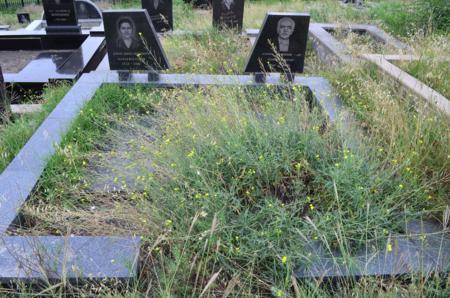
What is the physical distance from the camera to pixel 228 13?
822cm

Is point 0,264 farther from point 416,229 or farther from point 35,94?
point 35,94

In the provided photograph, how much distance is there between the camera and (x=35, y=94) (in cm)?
618

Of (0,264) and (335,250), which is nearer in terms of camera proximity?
(0,264)

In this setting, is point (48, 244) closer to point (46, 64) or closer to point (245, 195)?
point (245, 195)

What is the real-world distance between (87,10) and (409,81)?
9983 millimetres

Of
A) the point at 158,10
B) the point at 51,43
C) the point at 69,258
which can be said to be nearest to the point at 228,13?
the point at 158,10

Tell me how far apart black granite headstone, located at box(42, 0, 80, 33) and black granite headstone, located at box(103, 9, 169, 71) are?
349cm

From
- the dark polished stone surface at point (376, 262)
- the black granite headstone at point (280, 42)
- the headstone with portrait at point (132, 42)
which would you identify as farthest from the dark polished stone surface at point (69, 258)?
the black granite headstone at point (280, 42)

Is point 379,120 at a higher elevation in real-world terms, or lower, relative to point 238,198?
higher

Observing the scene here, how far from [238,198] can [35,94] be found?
15.0 feet

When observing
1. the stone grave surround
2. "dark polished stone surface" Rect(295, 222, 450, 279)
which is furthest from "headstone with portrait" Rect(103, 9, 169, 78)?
"dark polished stone surface" Rect(295, 222, 450, 279)

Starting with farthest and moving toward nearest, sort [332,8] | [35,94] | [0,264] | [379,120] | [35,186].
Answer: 1. [332,8]
2. [35,94]
3. [379,120]
4. [35,186]
5. [0,264]

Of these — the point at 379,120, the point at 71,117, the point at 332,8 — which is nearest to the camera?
the point at 379,120

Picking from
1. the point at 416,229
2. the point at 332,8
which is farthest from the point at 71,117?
the point at 332,8
